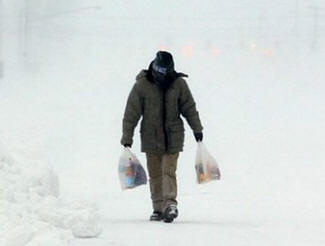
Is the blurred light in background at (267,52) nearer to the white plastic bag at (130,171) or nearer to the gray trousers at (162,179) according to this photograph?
the gray trousers at (162,179)

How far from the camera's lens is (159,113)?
819cm

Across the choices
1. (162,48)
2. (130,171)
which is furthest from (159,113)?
(162,48)

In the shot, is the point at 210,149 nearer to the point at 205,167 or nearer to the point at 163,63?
the point at 205,167

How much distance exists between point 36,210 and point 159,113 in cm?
273

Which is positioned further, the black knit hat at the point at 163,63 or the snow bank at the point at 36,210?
the black knit hat at the point at 163,63

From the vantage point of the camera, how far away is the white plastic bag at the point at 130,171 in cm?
823

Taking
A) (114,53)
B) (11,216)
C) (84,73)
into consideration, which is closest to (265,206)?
(11,216)

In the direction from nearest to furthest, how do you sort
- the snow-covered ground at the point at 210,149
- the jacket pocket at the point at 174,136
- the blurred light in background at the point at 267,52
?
the snow-covered ground at the point at 210,149 < the jacket pocket at the point at 174,136 < the blurred light in background at the point at 267,52

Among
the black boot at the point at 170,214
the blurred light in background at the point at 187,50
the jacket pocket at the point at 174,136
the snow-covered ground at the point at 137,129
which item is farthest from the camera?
the blurred light in background at the point at 187,50

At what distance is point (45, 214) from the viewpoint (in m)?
5.65

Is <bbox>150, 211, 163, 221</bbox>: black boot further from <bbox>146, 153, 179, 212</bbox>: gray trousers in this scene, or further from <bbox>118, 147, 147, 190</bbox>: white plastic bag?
<bbox>118, 147, 147, 190</bbox>: white plastic bag

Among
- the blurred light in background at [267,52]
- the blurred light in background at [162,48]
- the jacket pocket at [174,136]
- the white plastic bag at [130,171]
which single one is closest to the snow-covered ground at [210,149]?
the white plastic bag at [130,171]

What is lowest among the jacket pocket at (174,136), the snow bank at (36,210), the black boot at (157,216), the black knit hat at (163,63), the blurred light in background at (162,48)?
the black boot at (157,216)

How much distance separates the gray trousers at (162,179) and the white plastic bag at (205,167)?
0.25 m
